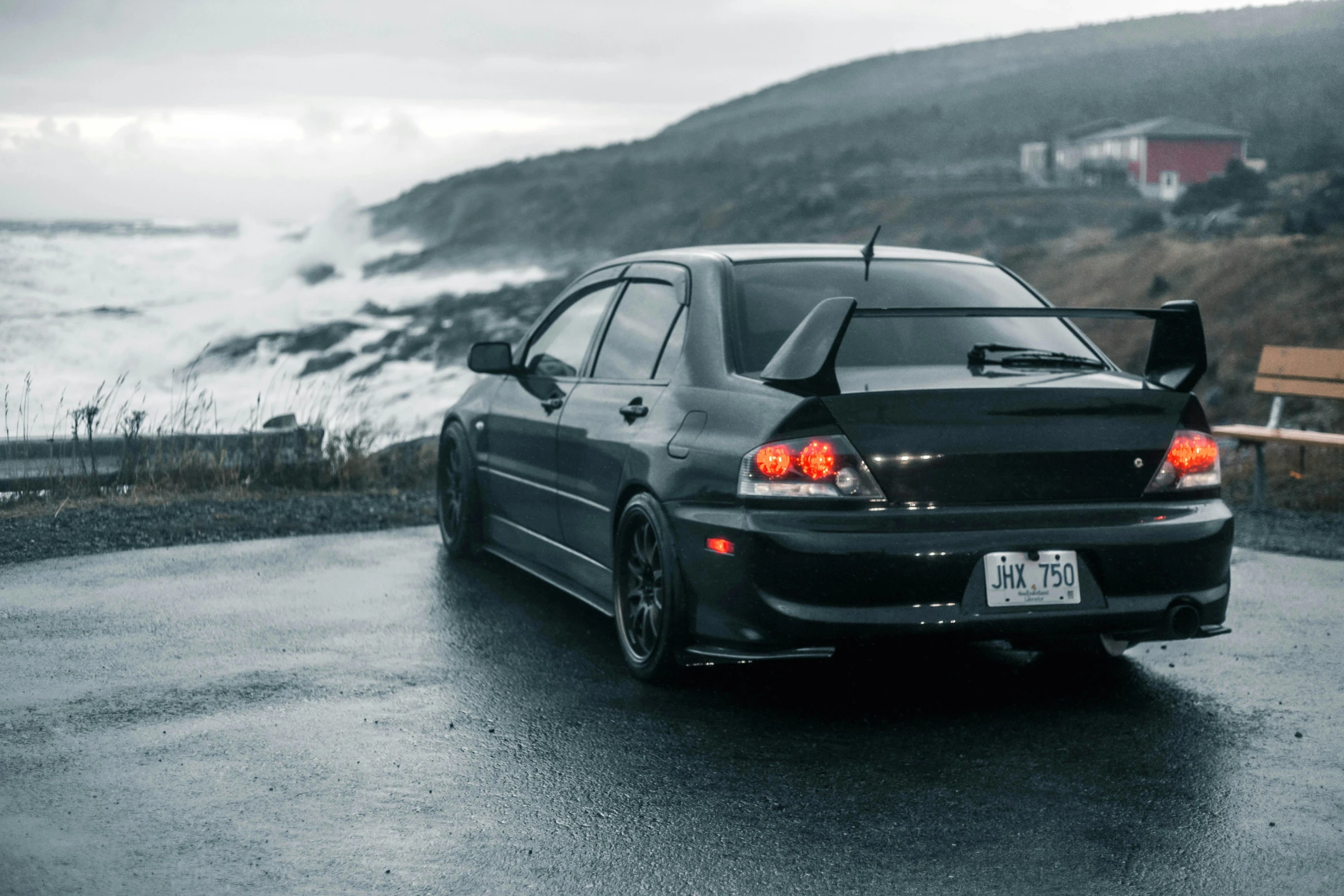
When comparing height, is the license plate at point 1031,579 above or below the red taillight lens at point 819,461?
below

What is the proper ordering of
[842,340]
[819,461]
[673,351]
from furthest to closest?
[673,351] → [842,340] → [819,461]

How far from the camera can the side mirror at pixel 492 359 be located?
6770mm

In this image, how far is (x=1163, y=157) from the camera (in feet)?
273

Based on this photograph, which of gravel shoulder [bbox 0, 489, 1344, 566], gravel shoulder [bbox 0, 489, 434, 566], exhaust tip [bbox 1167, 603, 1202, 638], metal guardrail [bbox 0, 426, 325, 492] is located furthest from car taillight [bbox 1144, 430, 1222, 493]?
metal guardrail [bbox 0, 426, 325, 492]

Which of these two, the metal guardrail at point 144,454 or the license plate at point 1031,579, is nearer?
the license plate at point 1031,579

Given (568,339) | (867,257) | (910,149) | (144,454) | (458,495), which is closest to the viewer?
(867,257)

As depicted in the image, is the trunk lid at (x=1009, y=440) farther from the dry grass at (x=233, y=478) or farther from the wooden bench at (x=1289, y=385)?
the dry grass at (x=233, y=478)

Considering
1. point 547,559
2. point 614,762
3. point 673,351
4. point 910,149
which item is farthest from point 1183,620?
point 910,149

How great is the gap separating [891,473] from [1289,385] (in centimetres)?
740

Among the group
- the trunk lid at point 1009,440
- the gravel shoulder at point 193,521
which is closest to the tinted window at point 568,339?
the trunk lid at point 1009,440

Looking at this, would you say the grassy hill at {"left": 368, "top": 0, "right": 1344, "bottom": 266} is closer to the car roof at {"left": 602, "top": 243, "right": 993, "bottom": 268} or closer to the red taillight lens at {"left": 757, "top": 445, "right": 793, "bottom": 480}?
the car roof at {"left": 602, "top": 243, "right": 993, "bottom": 268}

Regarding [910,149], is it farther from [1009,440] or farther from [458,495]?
[1009,440]

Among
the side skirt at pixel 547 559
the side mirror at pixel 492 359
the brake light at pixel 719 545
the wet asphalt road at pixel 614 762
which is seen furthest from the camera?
the side mirror at pixel 492 359

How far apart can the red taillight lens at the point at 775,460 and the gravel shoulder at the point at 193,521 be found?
513cm
